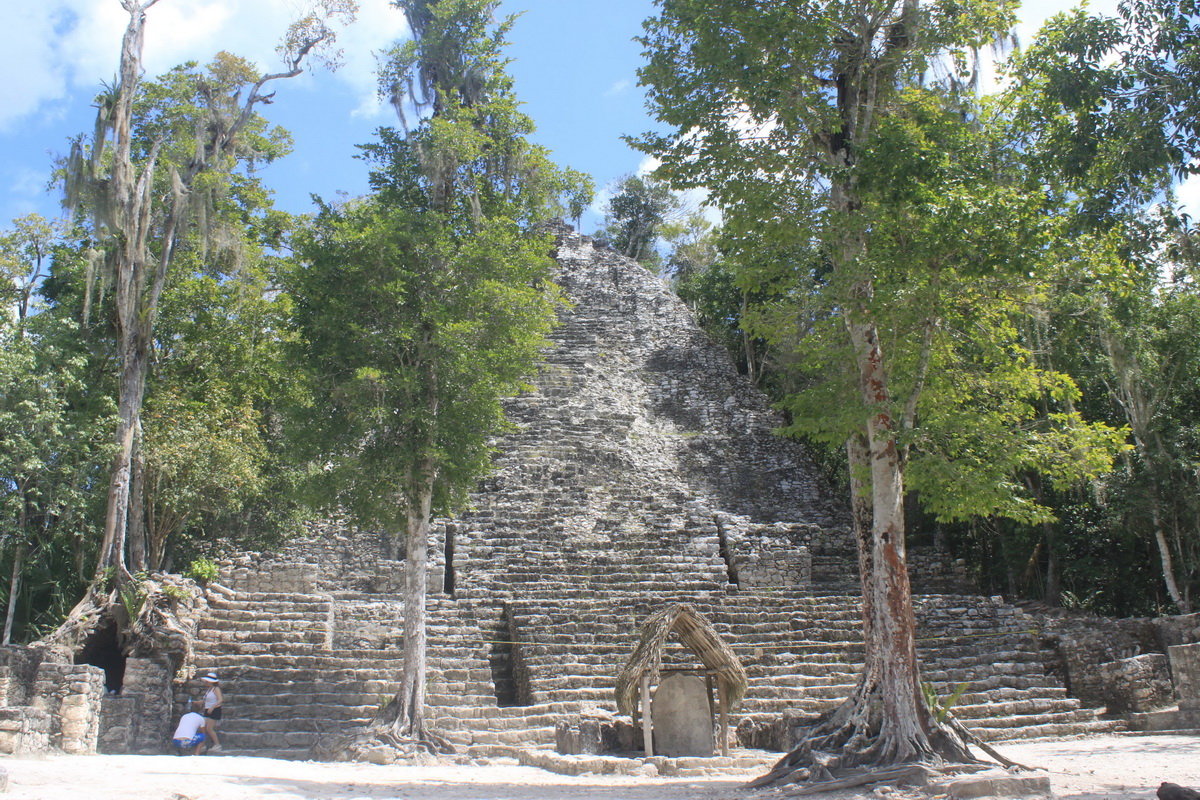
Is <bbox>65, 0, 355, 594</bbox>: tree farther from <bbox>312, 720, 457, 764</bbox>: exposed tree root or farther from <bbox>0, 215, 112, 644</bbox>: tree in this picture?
<bbox>312, 720, 457, 764</bbox>: exposed tree root

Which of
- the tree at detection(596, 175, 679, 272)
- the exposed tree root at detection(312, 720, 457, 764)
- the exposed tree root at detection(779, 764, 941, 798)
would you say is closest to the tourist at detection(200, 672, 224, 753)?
the exposed tree root at detection(312, 720, 457, 764)

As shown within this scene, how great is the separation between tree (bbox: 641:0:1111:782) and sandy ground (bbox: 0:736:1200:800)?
89cm

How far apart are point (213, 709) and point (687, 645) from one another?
500 centimetres

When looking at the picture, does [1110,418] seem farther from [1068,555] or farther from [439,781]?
[439,781]

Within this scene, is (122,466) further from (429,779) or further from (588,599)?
(429,779)

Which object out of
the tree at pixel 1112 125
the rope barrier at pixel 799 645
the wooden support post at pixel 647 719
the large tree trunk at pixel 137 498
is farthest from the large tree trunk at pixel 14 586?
the tree at pixel 1112 125

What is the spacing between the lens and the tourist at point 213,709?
9000 mm

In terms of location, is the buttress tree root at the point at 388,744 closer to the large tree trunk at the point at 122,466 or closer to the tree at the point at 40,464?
the large tree trunk at the point at 122,466

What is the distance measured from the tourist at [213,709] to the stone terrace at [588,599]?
34cm

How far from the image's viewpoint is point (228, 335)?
17141mm

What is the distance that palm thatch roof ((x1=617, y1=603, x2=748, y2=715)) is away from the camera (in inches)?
314

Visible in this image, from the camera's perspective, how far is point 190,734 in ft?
28.7

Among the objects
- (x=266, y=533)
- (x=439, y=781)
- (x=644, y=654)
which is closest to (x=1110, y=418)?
(x=644, y=654)

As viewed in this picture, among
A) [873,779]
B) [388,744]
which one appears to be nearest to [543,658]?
[388,744]
